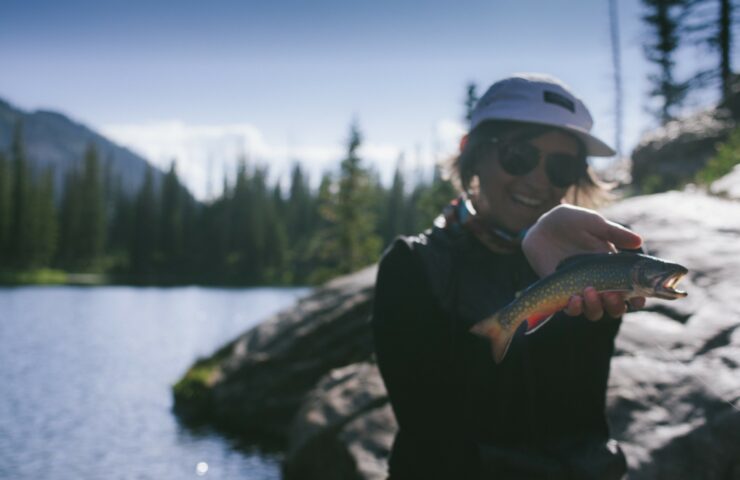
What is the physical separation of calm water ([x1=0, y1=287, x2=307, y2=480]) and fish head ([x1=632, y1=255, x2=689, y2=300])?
1025 cm

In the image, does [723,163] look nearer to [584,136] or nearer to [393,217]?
[584,136]

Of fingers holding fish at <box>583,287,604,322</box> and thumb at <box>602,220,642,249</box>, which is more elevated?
thumb at <box>602,220,642,249</box>

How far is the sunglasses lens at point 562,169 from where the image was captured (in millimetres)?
3232

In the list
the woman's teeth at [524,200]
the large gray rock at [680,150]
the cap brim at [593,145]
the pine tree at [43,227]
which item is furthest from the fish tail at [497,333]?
the pine tree at [43,227]

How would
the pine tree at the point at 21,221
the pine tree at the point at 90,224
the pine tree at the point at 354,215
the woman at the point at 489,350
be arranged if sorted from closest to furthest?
1. the woman at the point at 489,350
2. the pine tree at the point at 354,215
3. the pine tree at the point at 21,221
4. the pine tree at the point at 90,224

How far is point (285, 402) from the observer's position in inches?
511

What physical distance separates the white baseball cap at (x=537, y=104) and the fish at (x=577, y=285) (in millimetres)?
988

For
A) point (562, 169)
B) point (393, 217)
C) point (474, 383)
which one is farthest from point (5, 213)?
point (474, 383)

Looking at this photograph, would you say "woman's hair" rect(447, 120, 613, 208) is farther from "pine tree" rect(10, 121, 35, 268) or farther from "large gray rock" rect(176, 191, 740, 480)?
"pine tree" rect(10, 121, 35, 268)

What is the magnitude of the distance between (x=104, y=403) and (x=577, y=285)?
56.0 ft

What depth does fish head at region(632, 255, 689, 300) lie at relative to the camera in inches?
83.8

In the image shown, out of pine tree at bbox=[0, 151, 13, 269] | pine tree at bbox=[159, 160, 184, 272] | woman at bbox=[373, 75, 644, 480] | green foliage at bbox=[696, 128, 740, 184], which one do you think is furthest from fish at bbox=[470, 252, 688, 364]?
pine tree at bbox=[159, 160, 184, 272]

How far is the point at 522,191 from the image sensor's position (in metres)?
3.22

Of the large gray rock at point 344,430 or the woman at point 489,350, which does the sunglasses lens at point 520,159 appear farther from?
the large gray rock at point 344,430
